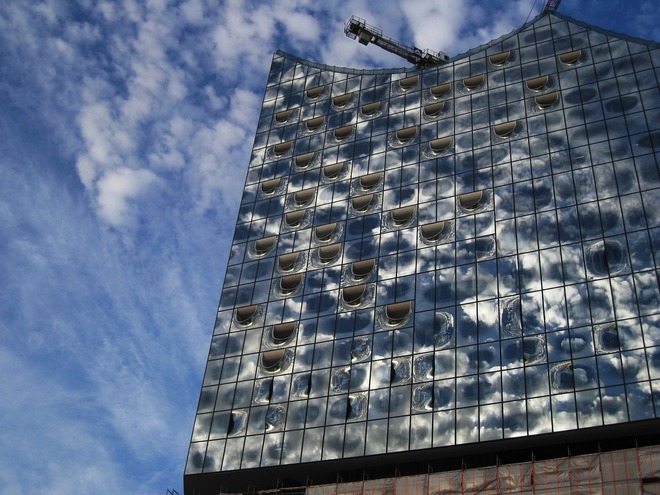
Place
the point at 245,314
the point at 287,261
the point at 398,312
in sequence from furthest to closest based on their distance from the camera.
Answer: the point at 287,261 < the point at 245,314 < the point at 398,312

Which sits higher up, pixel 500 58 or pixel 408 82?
pixel 408 82

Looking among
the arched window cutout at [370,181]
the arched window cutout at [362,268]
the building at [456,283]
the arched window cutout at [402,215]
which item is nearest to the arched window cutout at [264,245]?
the building at [456,283]

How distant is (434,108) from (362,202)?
395 inches

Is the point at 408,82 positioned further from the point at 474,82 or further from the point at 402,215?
the point at 402,215

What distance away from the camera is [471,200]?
60188 mm

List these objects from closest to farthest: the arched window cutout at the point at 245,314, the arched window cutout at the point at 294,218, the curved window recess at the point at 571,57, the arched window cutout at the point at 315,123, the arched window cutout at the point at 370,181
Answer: the arched window cutout at the point at 245,314 → the curved window recess at the point at 571,57 → the arched window cutout at the point at 370,181 → the arched window cutout at the point at 294,218 → the arched window cutout at the point at 315,123

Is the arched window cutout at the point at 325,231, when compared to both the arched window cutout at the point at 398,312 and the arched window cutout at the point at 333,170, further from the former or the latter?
the arched window cutout at the point at 398,312

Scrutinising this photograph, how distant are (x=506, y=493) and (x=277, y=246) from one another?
2632 cm

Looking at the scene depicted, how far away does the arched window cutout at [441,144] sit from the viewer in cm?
6524

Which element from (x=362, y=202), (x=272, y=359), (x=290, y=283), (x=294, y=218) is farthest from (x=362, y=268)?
(x=294, y=218)

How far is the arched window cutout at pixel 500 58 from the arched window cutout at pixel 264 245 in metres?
21.6

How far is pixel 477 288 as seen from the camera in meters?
55.0

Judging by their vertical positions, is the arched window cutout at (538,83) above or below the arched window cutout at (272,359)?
above

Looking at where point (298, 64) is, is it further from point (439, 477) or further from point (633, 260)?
point (439, 477)
